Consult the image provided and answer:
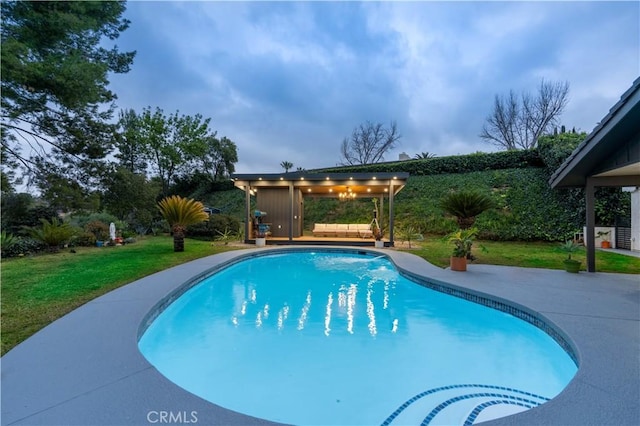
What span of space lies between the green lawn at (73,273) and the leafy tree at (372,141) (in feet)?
83.7

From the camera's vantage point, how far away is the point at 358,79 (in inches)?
761

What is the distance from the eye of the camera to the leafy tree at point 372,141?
1330 inches

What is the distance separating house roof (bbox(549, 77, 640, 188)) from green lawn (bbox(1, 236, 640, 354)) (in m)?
2.31

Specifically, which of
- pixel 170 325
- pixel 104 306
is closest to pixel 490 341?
pixel 170 325

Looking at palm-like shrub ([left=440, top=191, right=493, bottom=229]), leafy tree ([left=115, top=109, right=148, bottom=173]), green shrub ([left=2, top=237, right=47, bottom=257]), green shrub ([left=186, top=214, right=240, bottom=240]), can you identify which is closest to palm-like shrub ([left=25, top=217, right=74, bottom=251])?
green shrub ([left=2, top=237, right=47, bottom=257])

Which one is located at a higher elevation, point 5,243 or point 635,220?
point 635,220

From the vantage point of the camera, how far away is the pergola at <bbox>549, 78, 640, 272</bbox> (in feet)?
14.4

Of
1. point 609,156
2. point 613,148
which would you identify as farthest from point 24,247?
point 609,156

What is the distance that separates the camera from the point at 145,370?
230 centimetres

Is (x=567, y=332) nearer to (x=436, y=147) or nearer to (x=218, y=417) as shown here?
(x=218, y=417)

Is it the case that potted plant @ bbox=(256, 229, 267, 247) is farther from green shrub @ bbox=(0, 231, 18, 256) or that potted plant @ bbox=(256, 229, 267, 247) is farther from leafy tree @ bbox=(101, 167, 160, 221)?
green shrub @ bbox=(0, 231, 18, 256)

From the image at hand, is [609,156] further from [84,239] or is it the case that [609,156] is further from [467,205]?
[84,239]

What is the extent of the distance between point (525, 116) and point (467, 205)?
2329 centimetres

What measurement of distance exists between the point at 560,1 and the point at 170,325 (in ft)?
44.2
